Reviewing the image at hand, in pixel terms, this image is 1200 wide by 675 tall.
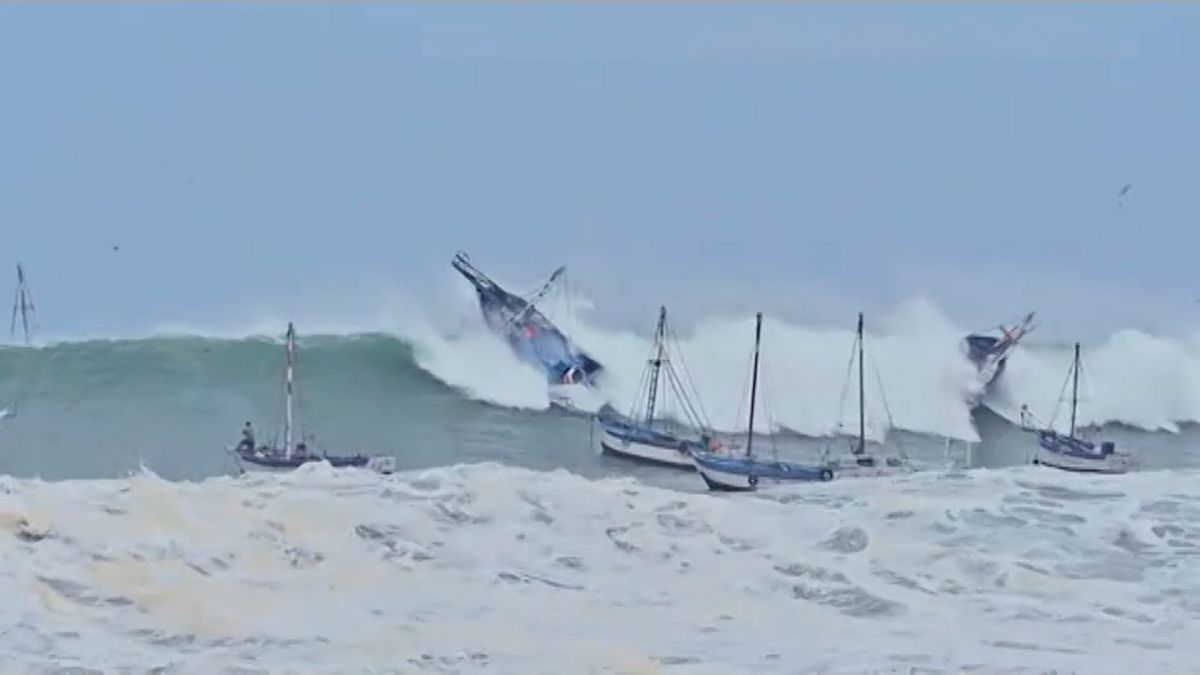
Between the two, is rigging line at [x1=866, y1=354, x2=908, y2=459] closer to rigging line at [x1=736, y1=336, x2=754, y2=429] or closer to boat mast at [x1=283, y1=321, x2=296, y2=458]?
rigging line at [x1=736, y1=336, x2=754, y2=429]

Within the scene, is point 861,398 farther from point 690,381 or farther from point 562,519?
point 562,519

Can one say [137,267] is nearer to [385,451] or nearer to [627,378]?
[385,451]

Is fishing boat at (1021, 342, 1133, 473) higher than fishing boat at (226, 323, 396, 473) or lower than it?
higher

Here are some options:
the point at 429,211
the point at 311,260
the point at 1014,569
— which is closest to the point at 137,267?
the point at 311,260

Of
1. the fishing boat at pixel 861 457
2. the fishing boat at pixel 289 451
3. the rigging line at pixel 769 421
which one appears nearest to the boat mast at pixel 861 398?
the fishing boat at pixel 861 457

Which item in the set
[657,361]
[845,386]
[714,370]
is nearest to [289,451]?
[657,361]

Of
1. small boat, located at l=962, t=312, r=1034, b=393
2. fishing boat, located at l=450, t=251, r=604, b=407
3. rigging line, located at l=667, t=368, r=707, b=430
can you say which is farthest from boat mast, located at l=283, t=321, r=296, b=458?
small boat, located at l=962, t=312, r=1034, b=393
